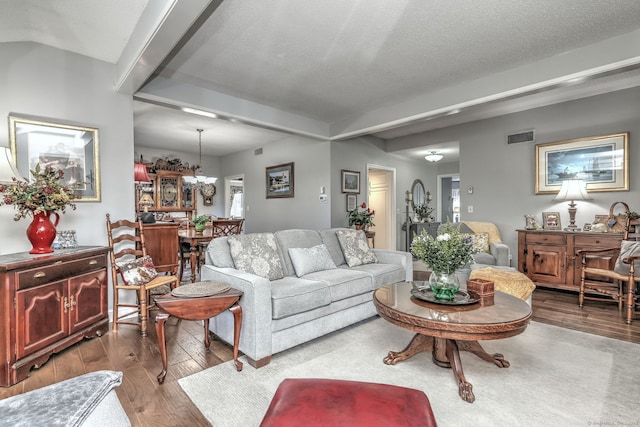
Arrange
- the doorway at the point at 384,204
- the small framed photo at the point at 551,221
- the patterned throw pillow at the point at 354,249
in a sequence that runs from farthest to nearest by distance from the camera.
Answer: the doorway at the point at 384,204, the small framed photo at the point at 551,221, the patterned throw pillow at the point at 354,249

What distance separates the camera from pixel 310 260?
320 centimetres

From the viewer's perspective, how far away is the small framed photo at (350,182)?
5.82m

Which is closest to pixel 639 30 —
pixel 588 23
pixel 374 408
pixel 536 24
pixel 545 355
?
pixel 588 23

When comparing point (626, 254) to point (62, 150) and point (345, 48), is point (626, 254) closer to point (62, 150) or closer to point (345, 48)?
point (345, 48)

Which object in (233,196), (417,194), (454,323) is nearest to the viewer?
(454,323)

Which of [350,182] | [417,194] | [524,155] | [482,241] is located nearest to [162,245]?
[350,182]

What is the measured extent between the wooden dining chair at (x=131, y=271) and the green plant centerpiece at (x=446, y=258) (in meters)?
2.47

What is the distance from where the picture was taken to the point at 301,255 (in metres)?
3.17

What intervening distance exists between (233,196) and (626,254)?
8.14 meters

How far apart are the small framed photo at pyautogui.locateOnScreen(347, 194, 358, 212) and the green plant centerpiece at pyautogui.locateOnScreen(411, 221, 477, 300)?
3690 millimetres

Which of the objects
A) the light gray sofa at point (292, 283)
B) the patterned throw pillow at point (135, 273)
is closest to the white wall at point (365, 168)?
the light gray sofa at point (292, 283)

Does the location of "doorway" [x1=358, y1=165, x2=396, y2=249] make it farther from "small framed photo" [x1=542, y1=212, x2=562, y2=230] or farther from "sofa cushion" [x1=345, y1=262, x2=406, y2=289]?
"sofa cushion" [x1=345, y1=262, x2=406, y2=289]

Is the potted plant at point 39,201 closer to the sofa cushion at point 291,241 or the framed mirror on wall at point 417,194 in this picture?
the sofa cushion at point 291,241

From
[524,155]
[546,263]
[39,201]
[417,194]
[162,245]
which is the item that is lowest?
[546,263]
